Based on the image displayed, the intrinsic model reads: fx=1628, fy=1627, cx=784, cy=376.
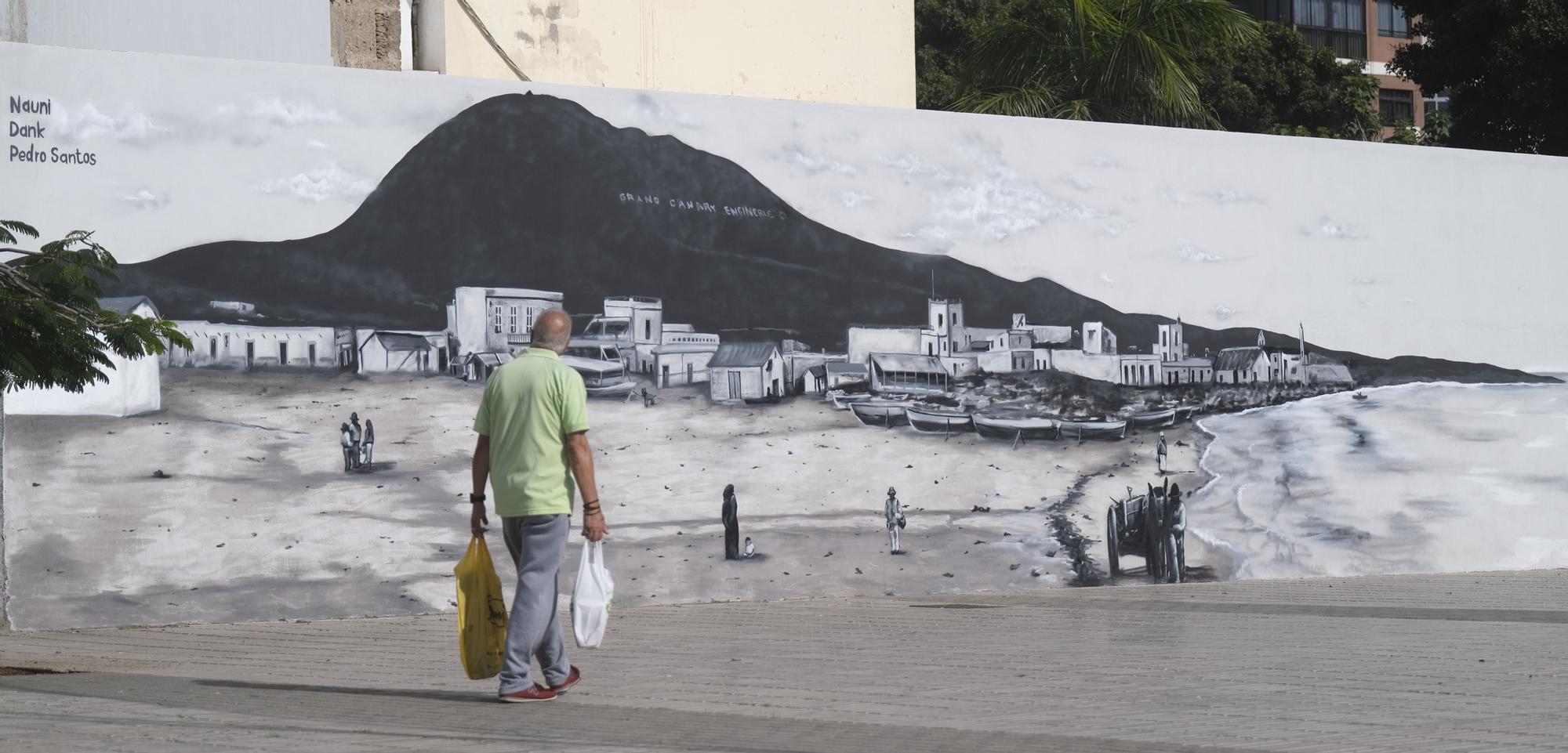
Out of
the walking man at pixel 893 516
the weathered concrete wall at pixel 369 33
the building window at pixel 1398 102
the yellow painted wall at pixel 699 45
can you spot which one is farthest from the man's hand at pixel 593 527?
the building window at pixel 1398 102

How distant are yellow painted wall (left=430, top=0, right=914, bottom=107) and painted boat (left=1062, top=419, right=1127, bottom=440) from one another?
5.52 m

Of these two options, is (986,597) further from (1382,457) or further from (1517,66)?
(1517,66)

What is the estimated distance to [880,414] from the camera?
1069 cm

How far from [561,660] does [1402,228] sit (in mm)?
8302

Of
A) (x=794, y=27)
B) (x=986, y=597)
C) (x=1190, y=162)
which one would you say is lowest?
(x=986, y=597)

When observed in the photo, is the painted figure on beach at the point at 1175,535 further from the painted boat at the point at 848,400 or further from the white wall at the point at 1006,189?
the painted boat at the point at 848,400

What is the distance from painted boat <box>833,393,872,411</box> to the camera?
34.7 feet

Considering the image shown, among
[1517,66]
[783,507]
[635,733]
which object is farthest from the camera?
[1517,66]

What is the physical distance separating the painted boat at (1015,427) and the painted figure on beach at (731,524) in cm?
183

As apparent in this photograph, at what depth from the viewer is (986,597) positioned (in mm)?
10688

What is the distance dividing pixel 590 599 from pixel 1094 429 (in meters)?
5.62

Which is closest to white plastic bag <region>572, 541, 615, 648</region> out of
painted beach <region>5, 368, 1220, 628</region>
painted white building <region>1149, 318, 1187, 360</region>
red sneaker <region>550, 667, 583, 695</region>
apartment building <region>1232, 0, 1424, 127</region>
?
red sneaker <region>550, 667, 583, 695</region>

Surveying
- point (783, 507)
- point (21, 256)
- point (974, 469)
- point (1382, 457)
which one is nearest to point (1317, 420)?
point (1382, 457)

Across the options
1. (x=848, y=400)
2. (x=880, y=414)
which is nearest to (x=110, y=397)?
(x=848, y=400)
